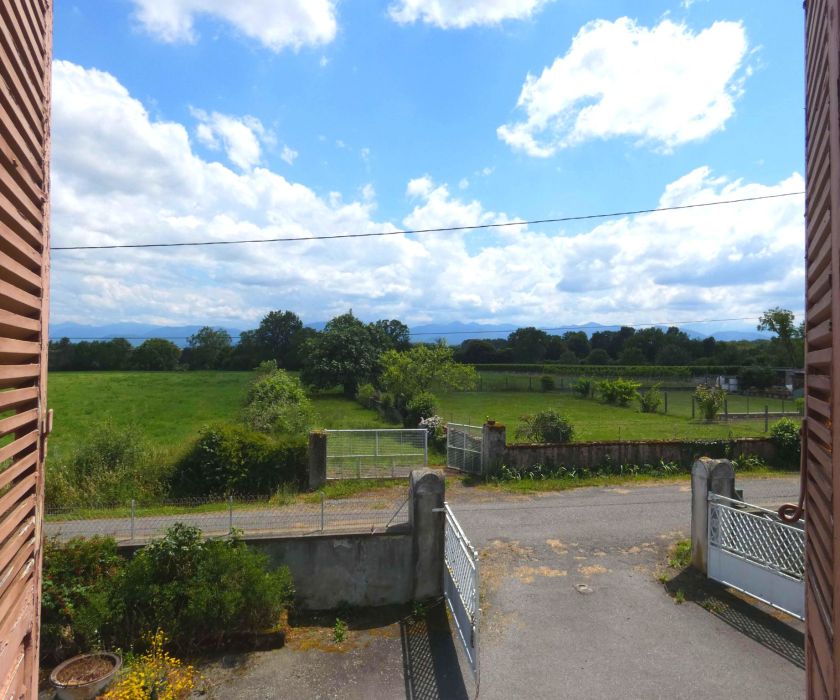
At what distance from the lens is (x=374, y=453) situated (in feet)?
50.5

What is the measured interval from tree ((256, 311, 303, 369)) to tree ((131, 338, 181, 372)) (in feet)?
31.9

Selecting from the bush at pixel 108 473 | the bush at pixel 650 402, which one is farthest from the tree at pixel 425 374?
the bush at pixel 108 473

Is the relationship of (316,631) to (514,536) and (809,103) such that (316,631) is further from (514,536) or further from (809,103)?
(809,103)

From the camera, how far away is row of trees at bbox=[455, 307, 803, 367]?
1581 inches

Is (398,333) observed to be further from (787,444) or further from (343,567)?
(343,567)

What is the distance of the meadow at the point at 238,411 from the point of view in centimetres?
2136

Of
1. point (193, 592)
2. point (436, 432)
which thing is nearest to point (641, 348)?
point (436, 432)

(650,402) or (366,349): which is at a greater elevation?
(366,349)

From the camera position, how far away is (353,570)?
8297 millimetres

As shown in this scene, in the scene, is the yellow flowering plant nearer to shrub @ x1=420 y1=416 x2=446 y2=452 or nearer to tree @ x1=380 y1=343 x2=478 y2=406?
shrub @ x1=420 y1=416 x2=446 y2=452

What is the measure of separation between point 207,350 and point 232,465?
55618mm

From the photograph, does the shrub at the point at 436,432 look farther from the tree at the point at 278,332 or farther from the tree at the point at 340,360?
the tree at the point at 278,332

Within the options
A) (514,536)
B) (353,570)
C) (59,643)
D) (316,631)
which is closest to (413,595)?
(353,570)

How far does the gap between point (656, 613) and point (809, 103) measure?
7.32m
